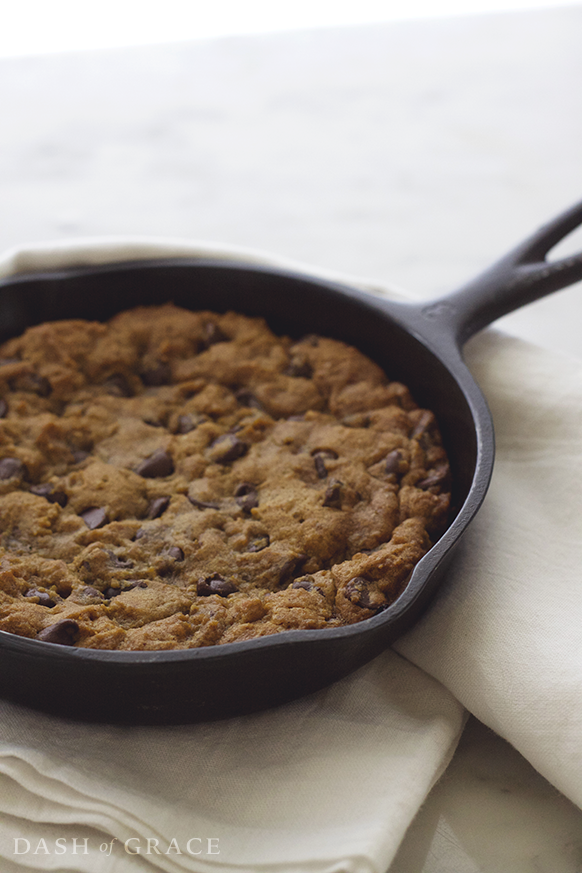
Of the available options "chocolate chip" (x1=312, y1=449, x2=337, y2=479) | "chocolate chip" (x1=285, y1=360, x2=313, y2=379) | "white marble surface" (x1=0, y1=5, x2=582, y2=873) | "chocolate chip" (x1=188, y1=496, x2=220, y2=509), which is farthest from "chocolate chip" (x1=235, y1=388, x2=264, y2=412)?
"white marble surface" (x1=0, y1=5, x2=582, y2=873)

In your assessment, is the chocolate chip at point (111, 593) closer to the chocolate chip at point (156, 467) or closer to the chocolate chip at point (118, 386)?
the chocolate chip at point (156, 467)

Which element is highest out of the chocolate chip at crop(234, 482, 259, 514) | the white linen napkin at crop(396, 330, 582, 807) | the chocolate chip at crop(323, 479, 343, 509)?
the chocolate chip at crop(323, 479, 343, 509)

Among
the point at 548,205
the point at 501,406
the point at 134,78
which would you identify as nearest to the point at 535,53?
the point at 548,205

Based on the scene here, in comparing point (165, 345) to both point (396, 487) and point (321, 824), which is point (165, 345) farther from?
point (321, 824)

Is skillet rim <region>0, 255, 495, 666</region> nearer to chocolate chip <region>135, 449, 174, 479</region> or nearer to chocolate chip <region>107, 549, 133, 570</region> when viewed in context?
chocolate chip <region>107, 549, 133, 570</region>

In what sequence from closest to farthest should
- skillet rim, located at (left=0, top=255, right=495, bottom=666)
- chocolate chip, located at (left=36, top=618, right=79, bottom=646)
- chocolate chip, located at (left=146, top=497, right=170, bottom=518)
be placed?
skillet rim, located at (left=0, top=255, right=495, bottom=666) < chocolate chip, located at (left=36, top=618, right=79, bottom=646) < chocolate chip, located at (left=146, top=497, right=170, bottom=518)

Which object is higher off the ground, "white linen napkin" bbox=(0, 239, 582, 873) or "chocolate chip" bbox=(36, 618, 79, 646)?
"chocolate chip" bbox=(36, 618, 79, 646)

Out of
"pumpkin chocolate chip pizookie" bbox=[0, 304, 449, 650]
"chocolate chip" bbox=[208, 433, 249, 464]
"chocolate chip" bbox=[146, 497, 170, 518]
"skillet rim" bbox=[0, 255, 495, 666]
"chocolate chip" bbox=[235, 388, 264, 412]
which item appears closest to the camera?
"skillet rim" bbox=[0, 255, 495, 666]

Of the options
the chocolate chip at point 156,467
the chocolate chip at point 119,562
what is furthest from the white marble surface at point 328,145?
the chocolate chip at point 119,562
